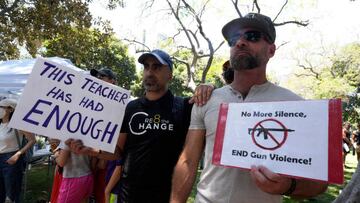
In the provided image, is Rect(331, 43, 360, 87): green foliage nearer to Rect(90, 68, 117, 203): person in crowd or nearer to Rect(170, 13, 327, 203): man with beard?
Rect(90, 68, 117, 203): person in crowd

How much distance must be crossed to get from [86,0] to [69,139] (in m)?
8.25

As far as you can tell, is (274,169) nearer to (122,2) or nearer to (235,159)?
(235,159)

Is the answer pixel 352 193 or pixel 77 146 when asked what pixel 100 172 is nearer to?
pixel 77 146

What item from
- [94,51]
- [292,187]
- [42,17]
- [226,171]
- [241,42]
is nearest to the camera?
[292,187]

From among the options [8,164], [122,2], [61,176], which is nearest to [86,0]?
[122,2]

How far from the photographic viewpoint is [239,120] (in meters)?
1.80

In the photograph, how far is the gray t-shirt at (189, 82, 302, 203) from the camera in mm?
1847

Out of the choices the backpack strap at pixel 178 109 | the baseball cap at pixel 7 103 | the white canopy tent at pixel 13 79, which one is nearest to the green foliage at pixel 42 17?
the white canopy tent at pixel 13 79

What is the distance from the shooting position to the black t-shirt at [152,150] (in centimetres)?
266

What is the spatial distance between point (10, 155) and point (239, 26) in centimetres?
471

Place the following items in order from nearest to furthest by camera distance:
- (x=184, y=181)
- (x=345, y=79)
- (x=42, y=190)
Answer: (x=184, y=181)
(x=42, y=190)
(x=345, y=79)

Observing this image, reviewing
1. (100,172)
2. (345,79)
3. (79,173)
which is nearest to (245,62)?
(79,173)

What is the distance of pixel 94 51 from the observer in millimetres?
17297

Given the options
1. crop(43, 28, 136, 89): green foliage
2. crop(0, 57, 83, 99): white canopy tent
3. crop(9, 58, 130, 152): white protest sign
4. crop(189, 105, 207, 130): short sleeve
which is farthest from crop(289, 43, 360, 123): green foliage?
crop(189, 105, 207, 130): short sleeve
